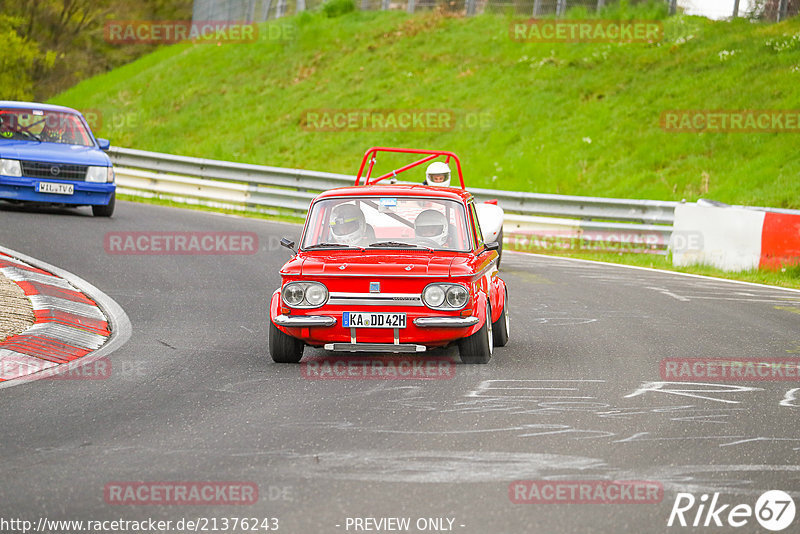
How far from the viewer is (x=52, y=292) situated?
11.0 metres

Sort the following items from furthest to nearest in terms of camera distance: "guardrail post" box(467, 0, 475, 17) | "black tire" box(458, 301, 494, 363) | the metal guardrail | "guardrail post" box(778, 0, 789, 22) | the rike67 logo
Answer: "guardrail post" box(467, 0, 475, 17)
"guardrail post" box(778, 0, 789, 22)
the metal guardrail
"black tire" box(458, 301, 494, 363)
the rike67 logo

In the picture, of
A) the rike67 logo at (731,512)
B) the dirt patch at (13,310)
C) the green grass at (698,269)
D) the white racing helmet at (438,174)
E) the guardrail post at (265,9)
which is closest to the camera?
the rike67 logo at (731,512)

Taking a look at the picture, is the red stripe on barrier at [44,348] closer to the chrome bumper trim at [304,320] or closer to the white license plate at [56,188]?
the chrome bumper trim at [304,320]

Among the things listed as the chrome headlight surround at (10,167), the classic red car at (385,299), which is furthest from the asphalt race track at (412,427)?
the chrome headlight surround at (10,167)

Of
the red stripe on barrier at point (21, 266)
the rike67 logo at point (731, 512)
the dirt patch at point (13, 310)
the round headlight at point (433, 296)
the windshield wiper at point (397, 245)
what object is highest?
the windshield wiper at point (397, 245)

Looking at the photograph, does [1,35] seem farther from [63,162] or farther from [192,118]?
[63,162]

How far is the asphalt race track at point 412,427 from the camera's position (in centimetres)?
500

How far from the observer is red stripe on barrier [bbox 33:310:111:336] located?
9664mm

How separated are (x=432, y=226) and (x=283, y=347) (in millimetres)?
1700

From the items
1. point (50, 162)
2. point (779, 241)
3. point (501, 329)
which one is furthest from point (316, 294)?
point (50, 162)

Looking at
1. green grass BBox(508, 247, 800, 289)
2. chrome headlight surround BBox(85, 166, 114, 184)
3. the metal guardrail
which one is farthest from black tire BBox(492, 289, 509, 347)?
chrome headlight surround BBox(85, 166, 114, 184)

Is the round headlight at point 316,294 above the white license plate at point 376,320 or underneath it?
above

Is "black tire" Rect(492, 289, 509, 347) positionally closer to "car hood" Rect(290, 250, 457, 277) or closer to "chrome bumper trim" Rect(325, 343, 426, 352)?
"car hood" Rect(290, 250, 457, 277)

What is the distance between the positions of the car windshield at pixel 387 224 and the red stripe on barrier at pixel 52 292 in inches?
114
